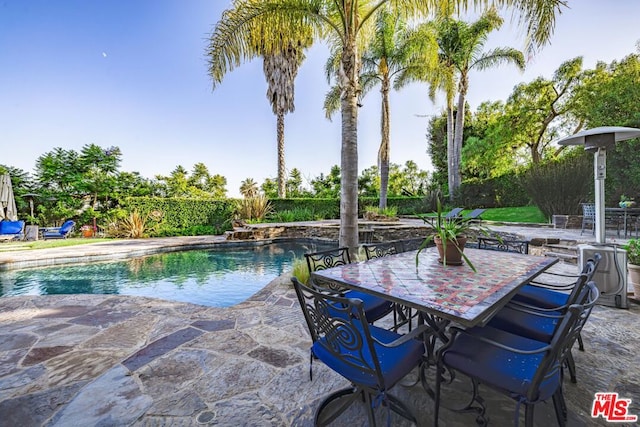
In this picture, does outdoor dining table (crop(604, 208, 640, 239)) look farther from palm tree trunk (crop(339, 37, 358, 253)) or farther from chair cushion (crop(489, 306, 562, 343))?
chair cushion (crop(489, 306, 562, 343))

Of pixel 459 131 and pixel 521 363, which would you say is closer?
pixel 521 363

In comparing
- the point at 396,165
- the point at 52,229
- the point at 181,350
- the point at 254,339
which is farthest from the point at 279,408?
the point at 396,165

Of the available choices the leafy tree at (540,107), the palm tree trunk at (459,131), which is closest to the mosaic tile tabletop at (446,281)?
the palm tree trunk at (459,131)

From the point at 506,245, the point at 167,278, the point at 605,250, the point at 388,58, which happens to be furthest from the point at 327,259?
the point at 388,58

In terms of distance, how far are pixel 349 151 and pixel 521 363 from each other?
348 centimetres

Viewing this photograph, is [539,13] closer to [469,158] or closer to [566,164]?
[566,164]

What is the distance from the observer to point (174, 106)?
628 inches

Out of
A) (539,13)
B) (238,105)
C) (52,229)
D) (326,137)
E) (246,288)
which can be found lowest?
(246,288)

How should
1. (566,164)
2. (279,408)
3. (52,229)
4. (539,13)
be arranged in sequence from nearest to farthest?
(279,408)
(539,13)
(566,164)
(52,229)

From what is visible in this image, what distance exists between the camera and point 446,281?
174cm

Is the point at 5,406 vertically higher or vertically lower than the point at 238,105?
lower

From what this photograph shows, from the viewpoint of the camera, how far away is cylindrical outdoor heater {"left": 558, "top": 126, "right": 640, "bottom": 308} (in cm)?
309

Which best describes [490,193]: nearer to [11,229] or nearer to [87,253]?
[87,253]

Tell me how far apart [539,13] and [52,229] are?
15.4m
